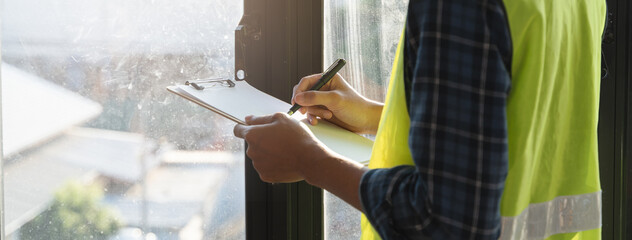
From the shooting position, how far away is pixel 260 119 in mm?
877

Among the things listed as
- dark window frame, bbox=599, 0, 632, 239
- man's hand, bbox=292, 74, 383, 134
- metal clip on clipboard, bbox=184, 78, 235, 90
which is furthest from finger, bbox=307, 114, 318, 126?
dark window frame, bbox=599, 0, 632, 239

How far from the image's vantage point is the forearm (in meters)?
0.71

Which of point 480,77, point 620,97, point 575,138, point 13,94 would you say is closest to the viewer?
point 480,77

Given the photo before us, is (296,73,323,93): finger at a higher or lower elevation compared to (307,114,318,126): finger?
higher

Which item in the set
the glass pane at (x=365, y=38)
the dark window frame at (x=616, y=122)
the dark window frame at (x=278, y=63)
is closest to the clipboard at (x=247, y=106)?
the dark window frame at (x=278, y=63)

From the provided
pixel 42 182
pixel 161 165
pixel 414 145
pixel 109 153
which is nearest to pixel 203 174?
pixel 161 165

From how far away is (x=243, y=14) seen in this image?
1.22 meters

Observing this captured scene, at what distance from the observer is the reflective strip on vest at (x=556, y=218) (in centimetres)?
73

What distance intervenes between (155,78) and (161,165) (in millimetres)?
183

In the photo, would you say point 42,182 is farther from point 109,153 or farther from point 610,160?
point 610,160

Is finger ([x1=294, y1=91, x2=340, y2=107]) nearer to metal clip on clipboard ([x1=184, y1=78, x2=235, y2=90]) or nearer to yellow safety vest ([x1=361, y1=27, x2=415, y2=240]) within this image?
metal clip on clipboard ([x1=184, y1=78, x2=235, y2=90])

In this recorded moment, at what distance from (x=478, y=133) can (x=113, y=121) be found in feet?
2.75

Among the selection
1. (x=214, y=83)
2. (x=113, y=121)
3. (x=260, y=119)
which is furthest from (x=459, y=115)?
(x=113, y=121)

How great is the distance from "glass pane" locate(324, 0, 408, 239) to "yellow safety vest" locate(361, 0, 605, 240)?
48 cm
